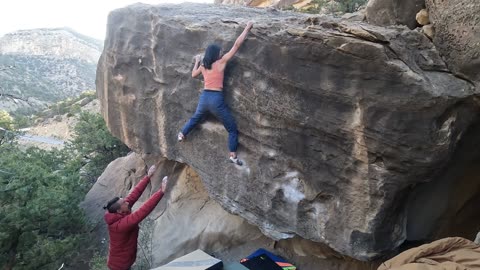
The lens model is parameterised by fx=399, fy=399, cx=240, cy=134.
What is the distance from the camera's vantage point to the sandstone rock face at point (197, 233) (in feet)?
21.5

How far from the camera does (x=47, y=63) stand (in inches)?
2212

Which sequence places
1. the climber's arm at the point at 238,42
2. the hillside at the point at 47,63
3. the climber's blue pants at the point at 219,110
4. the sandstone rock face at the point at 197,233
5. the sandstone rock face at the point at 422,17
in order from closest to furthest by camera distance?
the sandstone rock face at the point at 422,17
the climber's arm at the point at 238,42
the climber's blue pants at the point at 219,110
the sandstone rock face at the point at 197,233
the hillside at the point at 47,63

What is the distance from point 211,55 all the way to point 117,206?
248 centimetres

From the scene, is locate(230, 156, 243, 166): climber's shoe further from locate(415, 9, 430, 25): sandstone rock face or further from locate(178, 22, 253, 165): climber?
locate(415, 9, 430, 25): sandstone rock face

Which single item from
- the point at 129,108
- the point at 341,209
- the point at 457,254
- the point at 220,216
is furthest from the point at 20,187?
the point at 457,254

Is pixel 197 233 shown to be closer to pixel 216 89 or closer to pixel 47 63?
pixel 216 89

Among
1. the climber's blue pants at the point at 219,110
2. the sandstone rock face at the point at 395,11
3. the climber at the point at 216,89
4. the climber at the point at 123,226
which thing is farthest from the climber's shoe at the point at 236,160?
the sandstone rock face at the point at 395,11

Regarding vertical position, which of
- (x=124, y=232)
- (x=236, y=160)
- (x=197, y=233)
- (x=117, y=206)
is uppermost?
(x=236, y=160)

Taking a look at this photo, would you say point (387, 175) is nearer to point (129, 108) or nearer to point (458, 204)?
point (458, 204)

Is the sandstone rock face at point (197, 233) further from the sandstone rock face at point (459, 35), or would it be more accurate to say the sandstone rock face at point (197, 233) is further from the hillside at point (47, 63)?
the hillside at point (47, 63)

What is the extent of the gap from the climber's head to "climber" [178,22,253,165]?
1636mm

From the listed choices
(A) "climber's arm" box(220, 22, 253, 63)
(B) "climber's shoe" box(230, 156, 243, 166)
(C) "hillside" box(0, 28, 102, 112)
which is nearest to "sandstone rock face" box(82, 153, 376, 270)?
(B) "climber's shoe" box(230, 156, 243, 166)

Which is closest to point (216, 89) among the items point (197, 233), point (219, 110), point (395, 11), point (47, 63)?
point (219, 110)

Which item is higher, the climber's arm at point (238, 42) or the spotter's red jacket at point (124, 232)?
the climber's arm at point (238, 42)
